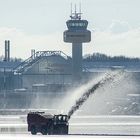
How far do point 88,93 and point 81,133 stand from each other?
5.81 m

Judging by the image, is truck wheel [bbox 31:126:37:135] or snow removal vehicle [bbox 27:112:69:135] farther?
truck wheel [bbox 31:126:37:135]

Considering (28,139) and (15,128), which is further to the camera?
(15,128)

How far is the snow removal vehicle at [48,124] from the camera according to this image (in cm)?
13212

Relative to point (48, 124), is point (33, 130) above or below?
below

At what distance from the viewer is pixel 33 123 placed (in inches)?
5305

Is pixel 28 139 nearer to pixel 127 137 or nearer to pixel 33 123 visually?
pixel 33 123

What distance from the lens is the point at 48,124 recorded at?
438 feet

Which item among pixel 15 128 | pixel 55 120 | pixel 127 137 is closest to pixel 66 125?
pixel 55 120

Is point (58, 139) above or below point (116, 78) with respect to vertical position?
below

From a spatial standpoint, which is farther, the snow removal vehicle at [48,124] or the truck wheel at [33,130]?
the truck wheel at [33,130]

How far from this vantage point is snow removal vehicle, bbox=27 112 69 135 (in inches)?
5202

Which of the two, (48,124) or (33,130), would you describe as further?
(33,130)

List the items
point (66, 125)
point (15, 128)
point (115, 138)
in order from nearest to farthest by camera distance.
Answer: point (115, 138) → point (66, 125) → point (15, 128)

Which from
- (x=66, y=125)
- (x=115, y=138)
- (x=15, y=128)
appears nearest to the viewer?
(x=115, y=138)
